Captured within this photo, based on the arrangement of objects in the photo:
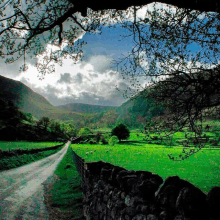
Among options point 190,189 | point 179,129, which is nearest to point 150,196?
point 190,189

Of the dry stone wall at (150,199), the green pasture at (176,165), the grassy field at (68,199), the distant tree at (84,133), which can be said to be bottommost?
the distant tree at (84,133)

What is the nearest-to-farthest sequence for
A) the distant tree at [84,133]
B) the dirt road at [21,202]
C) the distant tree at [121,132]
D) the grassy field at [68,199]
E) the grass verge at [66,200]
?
the dirt road at [21,202] < the grass verge at [66,200] < the grassy field at [68,199] < the distant tree at [121,132] < the distant tree at [84,133]

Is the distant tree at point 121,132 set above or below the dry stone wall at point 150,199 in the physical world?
below

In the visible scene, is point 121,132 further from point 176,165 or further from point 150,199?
point 150,199

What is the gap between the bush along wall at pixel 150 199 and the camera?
2.26 m

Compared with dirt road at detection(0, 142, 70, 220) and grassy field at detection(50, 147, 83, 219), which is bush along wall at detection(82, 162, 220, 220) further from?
dirt road at detection(0, 142, 70, 220)

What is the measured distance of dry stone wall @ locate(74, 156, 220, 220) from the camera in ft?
7.41

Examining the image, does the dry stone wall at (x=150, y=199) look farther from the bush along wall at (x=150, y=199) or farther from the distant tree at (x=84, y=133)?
the distant tree at (x=84, y=133)

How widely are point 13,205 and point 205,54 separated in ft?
32.4

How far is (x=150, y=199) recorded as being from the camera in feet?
10.8

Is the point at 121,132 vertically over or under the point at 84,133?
over

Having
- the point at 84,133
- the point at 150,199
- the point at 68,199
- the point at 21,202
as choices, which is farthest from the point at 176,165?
the point at 84,133

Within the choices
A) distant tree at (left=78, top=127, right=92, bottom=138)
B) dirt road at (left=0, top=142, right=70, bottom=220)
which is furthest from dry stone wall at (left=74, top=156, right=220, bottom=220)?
distant tree at (left=78, top=127, right=92, bottom=138)

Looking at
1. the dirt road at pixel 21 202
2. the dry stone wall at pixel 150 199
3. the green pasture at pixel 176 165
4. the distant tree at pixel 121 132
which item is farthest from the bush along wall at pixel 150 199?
the distant tree at pixel 121 132
